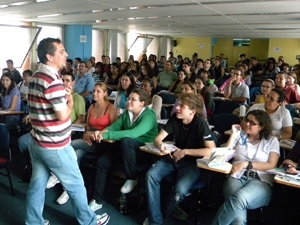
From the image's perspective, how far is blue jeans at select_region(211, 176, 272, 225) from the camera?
2.31 meters

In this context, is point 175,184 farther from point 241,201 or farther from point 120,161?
point 120,161

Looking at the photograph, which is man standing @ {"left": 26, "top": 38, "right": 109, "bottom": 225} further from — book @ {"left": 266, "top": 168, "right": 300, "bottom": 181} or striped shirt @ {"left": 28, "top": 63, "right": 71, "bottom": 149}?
book @ {"left": 266, "top": 168, "right": 300, "bottom": 181}

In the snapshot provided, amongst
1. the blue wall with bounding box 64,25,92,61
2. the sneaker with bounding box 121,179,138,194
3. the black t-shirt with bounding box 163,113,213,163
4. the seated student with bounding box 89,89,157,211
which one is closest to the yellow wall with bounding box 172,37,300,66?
the blue wall with bounding box 64,25,92,61

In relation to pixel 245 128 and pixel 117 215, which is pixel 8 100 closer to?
pixel 117 215

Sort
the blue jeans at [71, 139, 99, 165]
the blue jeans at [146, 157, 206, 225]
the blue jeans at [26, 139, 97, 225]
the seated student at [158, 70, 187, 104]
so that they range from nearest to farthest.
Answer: the blue jeans at [26, 139, 97, 225], the blue jeans at [146, 157, 206, 225], the blue jeans at [71, 139, 99, 165], the seated student at [158, 70, 187, 104]

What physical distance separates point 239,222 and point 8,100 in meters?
3.89

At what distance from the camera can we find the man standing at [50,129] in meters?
2.17

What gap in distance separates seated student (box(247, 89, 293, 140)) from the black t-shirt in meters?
1.03

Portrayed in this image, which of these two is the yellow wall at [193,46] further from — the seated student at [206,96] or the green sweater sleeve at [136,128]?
the green sweater sleeve at [136,128]

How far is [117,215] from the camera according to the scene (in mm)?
3006

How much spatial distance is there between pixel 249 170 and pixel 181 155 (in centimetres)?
58

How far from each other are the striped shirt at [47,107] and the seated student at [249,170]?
1351 millimetres

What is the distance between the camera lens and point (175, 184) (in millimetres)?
2658

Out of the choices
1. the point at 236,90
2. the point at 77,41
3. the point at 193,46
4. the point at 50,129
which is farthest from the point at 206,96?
the point at 193,46
